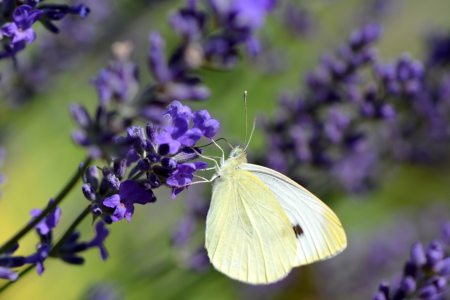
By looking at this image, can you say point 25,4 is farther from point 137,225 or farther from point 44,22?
point 137,225

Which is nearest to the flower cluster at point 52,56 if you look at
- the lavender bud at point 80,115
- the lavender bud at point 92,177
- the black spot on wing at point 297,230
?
the lavender bud at point 80,115

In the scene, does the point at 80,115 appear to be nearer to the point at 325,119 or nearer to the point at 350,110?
the point at 325,119

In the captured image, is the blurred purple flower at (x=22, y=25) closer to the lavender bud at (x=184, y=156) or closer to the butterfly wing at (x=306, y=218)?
the lavender bud at (x=184, y=156)

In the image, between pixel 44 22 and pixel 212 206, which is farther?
pixel 212 206

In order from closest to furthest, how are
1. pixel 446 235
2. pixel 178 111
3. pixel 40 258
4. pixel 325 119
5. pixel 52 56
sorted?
pixel 40 258, pixel 178 111, pixel 446 235, pixel 325 119, pixel 52 56

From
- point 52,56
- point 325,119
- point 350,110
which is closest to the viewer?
point 325,119

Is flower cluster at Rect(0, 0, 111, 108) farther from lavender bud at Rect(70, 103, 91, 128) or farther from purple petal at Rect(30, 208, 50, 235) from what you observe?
purple petal at Rect(30, 208, 50, 235)

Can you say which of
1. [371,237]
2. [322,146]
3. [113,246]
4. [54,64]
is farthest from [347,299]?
[54,64]

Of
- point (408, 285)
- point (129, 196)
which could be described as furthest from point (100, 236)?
point (408, 285)
